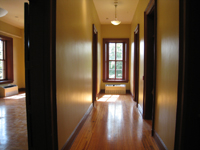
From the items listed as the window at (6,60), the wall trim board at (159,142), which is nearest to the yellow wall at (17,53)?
the window at (6,60)

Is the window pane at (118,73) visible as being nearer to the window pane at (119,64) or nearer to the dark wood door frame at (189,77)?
the window pane at (119,64)

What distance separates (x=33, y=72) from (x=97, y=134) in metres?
1.89

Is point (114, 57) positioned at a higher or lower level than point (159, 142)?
higher

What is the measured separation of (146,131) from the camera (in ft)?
10.7

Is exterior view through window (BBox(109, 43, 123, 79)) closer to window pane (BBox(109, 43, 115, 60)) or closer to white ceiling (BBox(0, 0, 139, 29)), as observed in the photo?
window pane (BBox(109, 43, 115, 60))

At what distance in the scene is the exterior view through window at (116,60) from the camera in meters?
8.59

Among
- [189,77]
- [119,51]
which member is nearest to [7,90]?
[119,51]

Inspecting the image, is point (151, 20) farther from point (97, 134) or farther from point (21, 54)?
point (21, 54)

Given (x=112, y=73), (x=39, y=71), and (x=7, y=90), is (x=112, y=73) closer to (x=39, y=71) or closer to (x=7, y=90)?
(x=7, y=90)

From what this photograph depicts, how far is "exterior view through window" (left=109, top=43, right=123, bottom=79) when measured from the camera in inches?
338

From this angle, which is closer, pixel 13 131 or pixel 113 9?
pixel 13 131

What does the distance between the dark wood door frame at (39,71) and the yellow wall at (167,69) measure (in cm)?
151

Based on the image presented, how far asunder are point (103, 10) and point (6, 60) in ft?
18.4

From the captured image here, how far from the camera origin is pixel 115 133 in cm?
315
